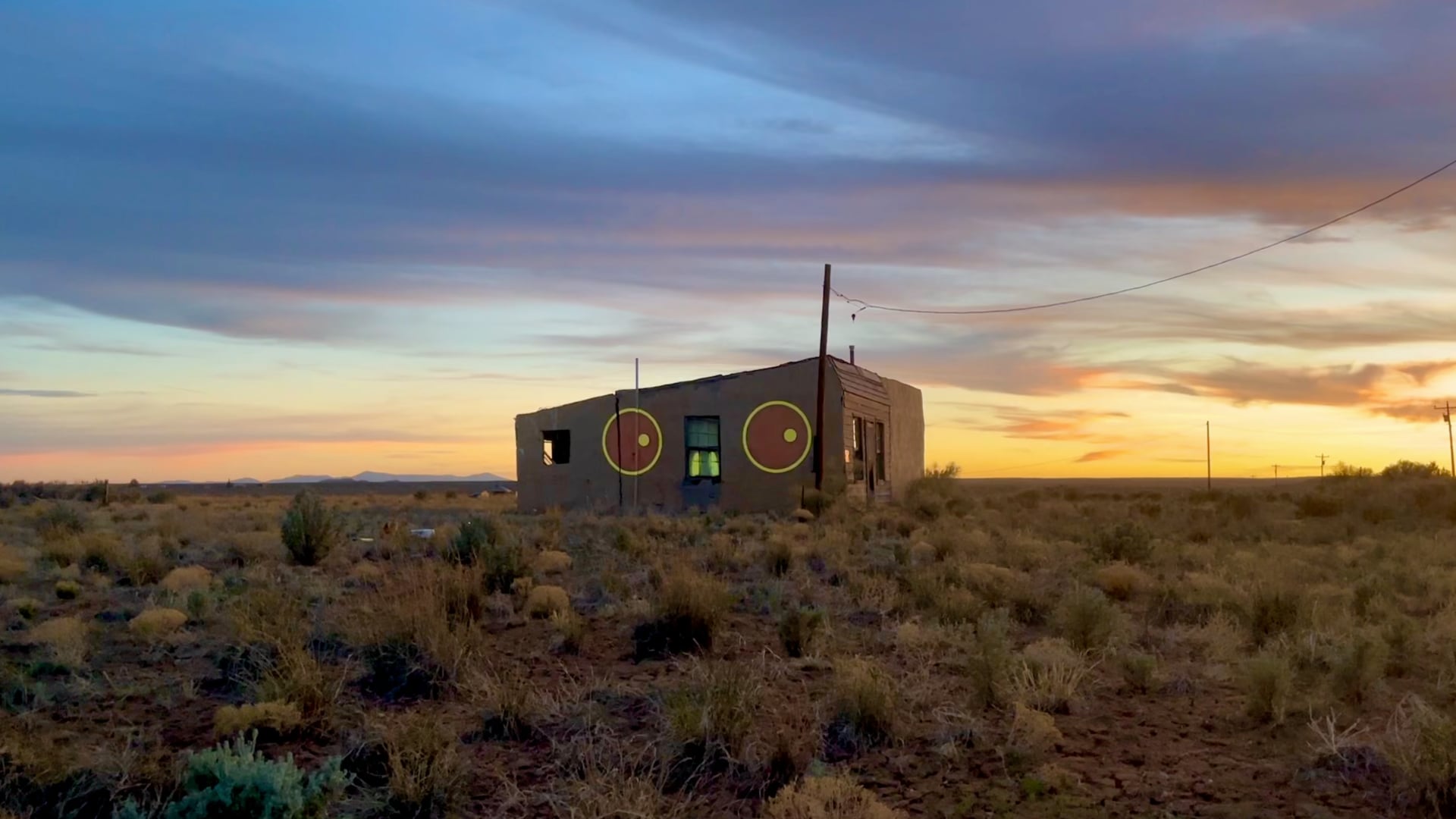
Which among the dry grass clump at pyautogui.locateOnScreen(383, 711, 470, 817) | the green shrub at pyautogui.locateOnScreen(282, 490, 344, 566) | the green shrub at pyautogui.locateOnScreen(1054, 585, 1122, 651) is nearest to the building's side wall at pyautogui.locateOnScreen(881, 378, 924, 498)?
the green shrub at pyautogui.locateOnScreen(282, 490, 344, 566)

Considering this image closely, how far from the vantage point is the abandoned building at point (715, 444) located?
104 feet

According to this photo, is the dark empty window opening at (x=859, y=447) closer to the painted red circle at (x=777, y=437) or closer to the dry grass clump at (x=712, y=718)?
the painted red circle at (x=777, y=437)

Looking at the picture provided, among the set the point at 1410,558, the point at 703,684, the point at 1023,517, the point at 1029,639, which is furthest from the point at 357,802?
the point at 1023,517

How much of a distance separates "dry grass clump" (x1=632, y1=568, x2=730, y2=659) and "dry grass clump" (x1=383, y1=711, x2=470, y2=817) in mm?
3065

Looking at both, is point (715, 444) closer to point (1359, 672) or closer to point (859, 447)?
point (859, 447)

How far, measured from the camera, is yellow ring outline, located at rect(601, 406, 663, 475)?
3281cm

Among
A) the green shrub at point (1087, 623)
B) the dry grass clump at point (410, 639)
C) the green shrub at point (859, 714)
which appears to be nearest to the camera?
the green shrub at point (859, 714)

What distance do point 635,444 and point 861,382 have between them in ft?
22.7

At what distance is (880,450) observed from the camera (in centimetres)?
3781

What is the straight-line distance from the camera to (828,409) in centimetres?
3192

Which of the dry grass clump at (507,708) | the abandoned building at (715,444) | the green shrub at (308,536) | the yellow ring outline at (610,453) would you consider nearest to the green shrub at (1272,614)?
the dry grass clump at (507,708)

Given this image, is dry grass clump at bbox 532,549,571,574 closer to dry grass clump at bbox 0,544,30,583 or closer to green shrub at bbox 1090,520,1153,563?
dry grass clump at bbox 0,544,30,583

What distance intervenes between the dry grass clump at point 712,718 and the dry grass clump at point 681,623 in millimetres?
2269

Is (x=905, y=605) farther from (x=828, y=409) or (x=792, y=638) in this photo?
(x=828, y=409)
